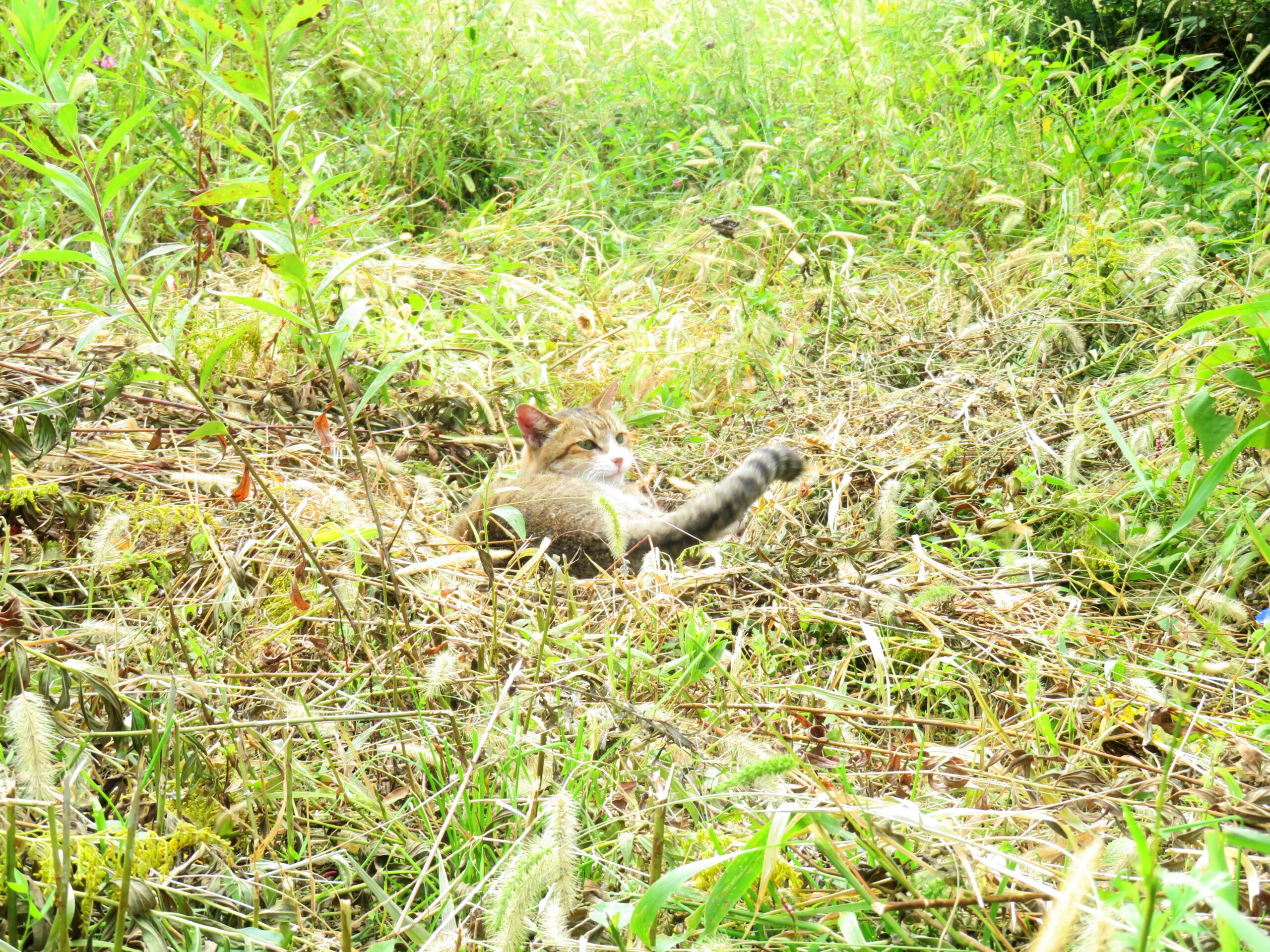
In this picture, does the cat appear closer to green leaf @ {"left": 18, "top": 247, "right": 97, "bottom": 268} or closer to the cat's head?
the cat's head

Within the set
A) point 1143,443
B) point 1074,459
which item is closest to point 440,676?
point 1074,459

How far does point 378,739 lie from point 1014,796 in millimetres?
1048

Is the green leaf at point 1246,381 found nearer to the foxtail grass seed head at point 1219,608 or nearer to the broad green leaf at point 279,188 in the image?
the foxtail grass seed head at point 1219,608

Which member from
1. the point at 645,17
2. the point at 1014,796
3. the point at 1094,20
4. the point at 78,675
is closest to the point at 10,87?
the point at 78,675

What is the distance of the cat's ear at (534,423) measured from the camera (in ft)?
10.6

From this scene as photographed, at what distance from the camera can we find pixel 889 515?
254cm

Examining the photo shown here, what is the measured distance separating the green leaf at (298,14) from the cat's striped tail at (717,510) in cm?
150

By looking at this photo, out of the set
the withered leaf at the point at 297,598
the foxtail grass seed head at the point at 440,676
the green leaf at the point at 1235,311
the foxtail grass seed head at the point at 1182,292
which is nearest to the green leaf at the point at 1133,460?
the foxtail grass seed head at the point at 1182,292

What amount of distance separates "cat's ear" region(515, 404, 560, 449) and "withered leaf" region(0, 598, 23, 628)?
1654 mm

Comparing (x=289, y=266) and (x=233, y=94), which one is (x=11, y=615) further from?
(x=233, y=94)

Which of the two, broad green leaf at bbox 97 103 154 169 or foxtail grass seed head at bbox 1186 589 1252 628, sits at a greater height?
broad green leaf at bbox 97 103 154 169

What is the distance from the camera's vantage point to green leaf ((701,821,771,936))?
1.05 m

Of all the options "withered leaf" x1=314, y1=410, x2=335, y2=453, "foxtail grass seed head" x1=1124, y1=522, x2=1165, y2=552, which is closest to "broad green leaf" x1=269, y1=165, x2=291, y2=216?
"withered leaf" x1=314, y1=410, x2=335, y2=453

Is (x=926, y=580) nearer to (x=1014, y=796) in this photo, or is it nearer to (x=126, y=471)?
(x=1014, y=796)
